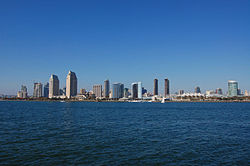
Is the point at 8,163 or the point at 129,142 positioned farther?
the point at 129,142

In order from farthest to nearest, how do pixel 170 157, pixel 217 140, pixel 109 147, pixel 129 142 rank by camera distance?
pixel 217 140 → pixel 129 142 → pixel 109 147 → pixel 170 157

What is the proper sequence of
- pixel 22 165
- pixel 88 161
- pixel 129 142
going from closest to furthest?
pixel 22 165 → pixel 88 161 → pixel 129 142

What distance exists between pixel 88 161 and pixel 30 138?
15367 mm

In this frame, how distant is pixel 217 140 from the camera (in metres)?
32.8

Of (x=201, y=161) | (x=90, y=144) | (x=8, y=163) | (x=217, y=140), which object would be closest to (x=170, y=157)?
(x=201, y=161)

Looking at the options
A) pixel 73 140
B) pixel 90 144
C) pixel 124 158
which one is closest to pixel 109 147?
pixel 90 144

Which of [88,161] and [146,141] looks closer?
[88,161]

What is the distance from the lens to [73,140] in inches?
1233

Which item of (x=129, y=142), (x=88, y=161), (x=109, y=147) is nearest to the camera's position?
(x=88, y=161)

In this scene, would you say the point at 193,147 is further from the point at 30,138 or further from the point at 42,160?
the point at 30,138

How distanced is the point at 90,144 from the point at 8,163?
10.6m

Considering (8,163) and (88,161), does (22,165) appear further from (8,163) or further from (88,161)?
(88,161)

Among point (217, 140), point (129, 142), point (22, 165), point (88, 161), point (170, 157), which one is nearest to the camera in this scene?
point (22, 165)

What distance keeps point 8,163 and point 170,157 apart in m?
17.3
